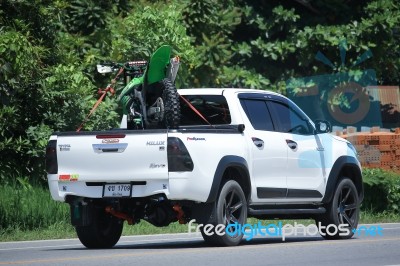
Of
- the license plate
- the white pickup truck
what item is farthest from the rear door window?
the license plate

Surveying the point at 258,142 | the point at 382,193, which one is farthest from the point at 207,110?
the point at 382,193

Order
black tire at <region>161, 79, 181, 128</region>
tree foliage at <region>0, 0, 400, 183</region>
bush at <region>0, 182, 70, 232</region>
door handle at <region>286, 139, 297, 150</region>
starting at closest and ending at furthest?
1. black tire at <region>161, 79, 181, 128</region>
2. door handle at <region>286, 139, 297, 150</region>
3. bush at <region>0, 182, 70, 232</region>
4. tree foliage at <region>0, 0, 400, 183</region>

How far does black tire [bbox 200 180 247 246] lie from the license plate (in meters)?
1.01

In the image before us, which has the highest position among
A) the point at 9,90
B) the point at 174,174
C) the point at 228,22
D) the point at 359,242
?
the point at 228,22

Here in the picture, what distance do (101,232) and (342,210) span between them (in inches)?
141

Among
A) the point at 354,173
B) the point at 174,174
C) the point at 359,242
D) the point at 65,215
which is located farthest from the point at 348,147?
the point at 65,215

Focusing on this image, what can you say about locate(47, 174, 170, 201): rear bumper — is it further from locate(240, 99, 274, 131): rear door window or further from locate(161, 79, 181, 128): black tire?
locate(240, 99, 274, 131): rear door window

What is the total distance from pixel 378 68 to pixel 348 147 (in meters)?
15.8

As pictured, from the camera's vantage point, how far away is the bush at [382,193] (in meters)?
21.9

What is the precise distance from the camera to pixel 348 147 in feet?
55.1

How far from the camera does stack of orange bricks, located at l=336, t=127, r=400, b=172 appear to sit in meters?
23.6

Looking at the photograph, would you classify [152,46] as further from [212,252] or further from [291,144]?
[212,252]

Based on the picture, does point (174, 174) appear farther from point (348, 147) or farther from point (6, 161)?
point (6, 161)

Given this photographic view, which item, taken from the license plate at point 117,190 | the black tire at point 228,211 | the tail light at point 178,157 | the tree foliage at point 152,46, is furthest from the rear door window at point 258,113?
the tree foliage at point 152,46
